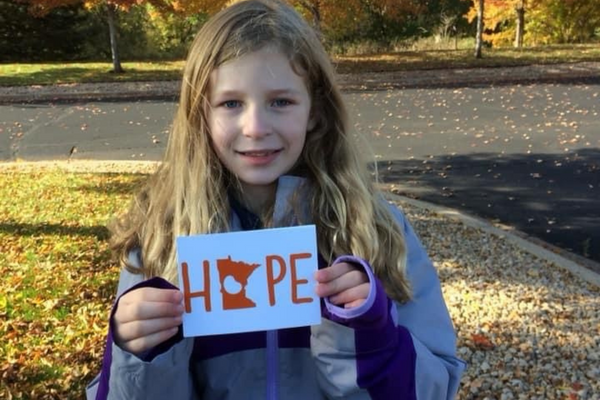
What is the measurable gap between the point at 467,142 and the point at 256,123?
29.3 ft

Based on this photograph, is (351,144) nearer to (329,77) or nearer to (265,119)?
(329,77)

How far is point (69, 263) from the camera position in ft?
16.0

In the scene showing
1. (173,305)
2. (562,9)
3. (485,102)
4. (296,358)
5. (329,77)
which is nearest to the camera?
(173,305)

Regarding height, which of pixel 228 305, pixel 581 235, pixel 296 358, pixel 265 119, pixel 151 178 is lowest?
pixel 581 235

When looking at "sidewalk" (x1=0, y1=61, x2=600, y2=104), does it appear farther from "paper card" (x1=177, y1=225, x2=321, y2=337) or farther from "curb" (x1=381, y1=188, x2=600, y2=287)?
"paper card" (x1=177, y1=225, x2=321, y2=337)

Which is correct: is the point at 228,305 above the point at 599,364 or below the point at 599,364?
above

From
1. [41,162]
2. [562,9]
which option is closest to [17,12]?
[41,162]

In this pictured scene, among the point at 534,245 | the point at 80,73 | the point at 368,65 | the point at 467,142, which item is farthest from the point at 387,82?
the point at 534,245

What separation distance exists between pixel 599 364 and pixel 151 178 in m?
3.17

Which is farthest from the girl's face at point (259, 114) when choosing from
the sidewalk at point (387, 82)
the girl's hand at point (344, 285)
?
the sidewalk at point (387, 82)

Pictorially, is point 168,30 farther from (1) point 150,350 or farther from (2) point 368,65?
(1) point 150,350

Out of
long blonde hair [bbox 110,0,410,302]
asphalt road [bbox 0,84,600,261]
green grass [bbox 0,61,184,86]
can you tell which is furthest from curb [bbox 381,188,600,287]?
green grass [bbox 0,61,184,86]

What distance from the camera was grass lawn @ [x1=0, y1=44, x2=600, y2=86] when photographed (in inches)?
712

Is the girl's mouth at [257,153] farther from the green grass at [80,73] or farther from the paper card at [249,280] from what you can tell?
the green grass at [80,73]
